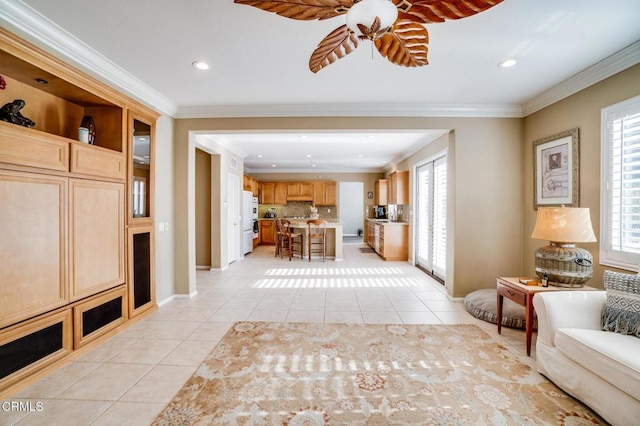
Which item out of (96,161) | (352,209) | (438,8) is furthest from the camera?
(352,209)

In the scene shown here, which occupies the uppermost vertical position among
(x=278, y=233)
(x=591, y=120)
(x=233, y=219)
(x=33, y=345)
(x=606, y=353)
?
(x=591, y=120)

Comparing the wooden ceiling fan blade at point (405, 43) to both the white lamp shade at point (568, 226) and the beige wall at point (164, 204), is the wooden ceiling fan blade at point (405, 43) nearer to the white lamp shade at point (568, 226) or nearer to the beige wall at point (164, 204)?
the white lamp shade at point (568, 226)

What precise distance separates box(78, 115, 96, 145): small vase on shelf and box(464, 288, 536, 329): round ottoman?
4509 mm

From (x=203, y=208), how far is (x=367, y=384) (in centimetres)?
478

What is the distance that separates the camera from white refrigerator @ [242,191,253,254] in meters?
7.00

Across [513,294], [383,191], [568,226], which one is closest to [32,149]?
[513,294]

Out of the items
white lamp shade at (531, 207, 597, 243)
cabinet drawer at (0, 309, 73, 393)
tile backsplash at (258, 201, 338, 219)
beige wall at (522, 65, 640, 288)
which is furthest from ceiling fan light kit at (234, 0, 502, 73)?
tile backsplash at (258, 201, 338, 219)

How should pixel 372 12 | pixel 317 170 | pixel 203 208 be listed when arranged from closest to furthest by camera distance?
pixel 372 12 → pixel 203 208 → pixel 317 170

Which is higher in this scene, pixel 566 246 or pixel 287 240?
pixel 566 246

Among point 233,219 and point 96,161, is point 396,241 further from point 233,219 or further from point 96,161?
point 96,161

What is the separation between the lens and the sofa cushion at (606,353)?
146 centimetres

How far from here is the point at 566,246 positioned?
2.42 metres

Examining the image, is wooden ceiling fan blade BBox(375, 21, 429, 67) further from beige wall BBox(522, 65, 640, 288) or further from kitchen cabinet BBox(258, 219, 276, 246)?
kitchen cabinet BBox(258, 219, 276, 246)

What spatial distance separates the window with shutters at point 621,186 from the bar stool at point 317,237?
185 inches
